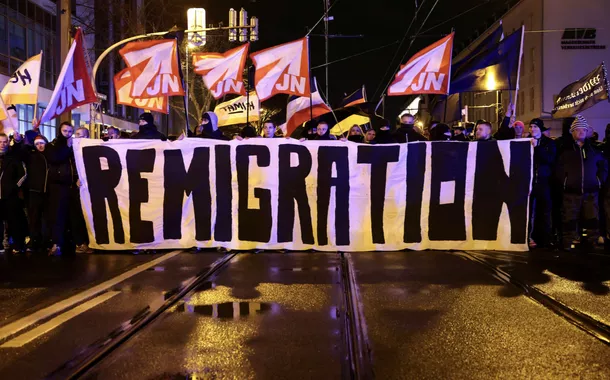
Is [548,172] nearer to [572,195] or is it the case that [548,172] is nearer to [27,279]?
[572,195]

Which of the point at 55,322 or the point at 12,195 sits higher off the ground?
the point at 12,195

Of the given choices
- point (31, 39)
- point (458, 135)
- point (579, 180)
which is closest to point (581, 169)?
point (579, 180)

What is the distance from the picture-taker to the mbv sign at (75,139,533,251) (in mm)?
8367

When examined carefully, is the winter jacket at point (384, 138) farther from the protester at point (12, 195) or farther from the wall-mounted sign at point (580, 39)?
the wall-mounted sign at point (580, 39)

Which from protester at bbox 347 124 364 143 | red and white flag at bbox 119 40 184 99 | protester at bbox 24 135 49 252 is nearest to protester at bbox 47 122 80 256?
protester at bbox 24 135 49 252

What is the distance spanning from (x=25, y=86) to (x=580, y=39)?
38.0 metres

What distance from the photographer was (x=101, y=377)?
3.41m

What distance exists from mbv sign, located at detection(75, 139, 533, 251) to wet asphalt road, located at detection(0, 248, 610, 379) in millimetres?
920

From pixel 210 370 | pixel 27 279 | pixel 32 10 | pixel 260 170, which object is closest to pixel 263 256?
pixel 260 170

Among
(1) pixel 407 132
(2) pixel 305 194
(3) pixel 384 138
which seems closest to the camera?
(2) pixel 305 194

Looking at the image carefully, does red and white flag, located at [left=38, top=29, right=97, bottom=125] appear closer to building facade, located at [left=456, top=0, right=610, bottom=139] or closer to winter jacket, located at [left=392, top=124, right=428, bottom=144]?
winter jacket, located at [left=392, top=124, right=428, bottom=144]

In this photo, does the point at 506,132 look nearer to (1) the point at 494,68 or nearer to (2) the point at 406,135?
(2) the point at 406,135

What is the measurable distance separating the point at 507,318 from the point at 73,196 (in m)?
6.64

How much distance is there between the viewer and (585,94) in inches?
539
